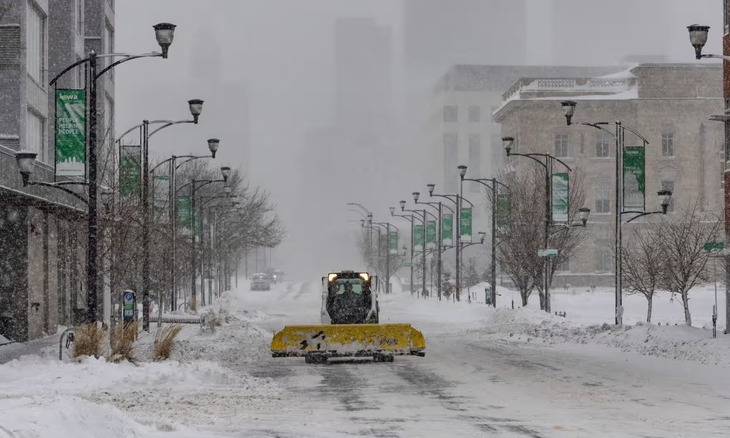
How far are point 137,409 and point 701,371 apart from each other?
40.1ft

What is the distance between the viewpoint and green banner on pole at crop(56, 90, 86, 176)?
24656 millimetres

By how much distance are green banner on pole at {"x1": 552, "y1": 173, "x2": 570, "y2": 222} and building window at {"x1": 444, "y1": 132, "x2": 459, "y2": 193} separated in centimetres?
12324

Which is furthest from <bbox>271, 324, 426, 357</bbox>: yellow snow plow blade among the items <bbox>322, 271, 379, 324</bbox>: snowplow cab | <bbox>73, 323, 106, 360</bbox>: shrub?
<bbox>73, 323, 106, 360</bbox>: shrub

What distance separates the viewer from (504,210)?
5003 cm

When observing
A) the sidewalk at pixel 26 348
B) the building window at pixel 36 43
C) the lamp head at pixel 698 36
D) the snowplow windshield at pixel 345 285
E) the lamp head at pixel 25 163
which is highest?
the building window at pixel 36 43

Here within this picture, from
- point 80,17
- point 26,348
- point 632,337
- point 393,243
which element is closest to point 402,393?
point 632,337

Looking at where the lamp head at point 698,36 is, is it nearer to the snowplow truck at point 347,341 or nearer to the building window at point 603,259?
the snowplow truck at point 347,341

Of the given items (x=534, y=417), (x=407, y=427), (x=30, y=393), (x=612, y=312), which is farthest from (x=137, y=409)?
(x=612, y=312)

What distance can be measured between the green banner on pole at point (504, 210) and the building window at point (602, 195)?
50.7 metres

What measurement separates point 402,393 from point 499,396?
1.61 meters

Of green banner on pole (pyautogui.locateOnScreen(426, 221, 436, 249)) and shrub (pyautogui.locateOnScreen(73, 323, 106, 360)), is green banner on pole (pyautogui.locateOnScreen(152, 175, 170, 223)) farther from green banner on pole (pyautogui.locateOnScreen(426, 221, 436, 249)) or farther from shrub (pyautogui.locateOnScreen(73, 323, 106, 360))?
green banner on pole (pyautogui.locateOnScreen(426, 221, 436, 249))

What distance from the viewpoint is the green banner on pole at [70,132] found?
24.7 meters

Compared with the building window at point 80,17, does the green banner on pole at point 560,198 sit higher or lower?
lower

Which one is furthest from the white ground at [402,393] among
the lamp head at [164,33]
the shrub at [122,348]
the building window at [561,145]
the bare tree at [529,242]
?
the building window at [561,145]
